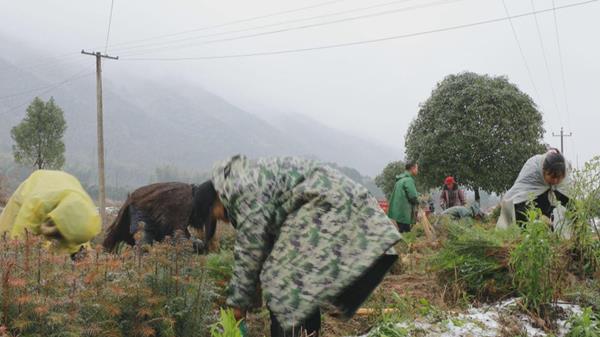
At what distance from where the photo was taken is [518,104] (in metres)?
25.8

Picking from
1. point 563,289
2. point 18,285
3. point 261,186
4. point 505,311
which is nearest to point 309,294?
point 261,186

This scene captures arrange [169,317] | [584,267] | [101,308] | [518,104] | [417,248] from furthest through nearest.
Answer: [518,104] → [417,248] → [584,267] → [169,317] → [101,308]

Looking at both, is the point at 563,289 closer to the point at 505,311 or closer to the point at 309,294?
the point at 505,311

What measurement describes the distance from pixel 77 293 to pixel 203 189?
Answer: 33.3 inches

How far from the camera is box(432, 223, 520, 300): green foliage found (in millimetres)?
3809

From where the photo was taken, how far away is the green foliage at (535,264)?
3268mm

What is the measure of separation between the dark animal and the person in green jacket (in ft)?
15.2

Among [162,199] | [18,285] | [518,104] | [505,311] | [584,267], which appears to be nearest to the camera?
[18,285]

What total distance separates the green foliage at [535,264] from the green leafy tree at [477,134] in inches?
846

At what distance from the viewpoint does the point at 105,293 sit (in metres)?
2.46

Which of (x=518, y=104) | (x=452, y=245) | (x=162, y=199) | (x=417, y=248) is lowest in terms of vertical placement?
(x=417, y=248)

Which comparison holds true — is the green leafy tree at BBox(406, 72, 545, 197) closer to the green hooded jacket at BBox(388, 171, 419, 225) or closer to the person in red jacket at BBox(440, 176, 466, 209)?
the person in red jacket at BBox(440, 176, 466, 209)

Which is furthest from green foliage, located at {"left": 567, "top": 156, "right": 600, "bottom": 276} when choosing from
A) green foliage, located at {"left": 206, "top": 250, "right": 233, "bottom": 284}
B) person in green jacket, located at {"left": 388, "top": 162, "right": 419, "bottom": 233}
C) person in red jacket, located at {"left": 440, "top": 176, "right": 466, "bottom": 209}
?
person in red jacket, located at {"left": 440, "top": 176, "right": 466, "bottom": 209}

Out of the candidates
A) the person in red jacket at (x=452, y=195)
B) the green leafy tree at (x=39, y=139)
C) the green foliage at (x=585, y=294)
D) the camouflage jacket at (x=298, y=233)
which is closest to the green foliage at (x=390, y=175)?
the green leafy tree at (x=39, y=139)
